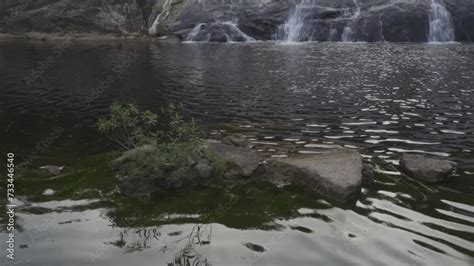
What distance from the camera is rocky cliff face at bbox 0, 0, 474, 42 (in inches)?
2352

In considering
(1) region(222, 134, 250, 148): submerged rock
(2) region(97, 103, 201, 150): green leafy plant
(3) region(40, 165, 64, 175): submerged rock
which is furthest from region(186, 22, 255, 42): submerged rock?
(3) region(40, 165, 64, 175): submerged rock

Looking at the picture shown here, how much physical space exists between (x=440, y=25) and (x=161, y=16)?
3773 centimetres

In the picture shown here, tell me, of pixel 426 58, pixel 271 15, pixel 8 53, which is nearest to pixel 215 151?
pixel 426 58

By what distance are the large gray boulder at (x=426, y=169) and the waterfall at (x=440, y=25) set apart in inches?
1950

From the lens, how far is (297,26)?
207 ft

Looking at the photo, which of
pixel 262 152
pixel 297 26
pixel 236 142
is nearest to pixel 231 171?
pixel 262 152

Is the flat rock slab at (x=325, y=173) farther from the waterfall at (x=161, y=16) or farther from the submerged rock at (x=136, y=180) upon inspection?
the waterfall at (x=161, y=16)

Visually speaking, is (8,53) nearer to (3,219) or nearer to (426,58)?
(426,58)

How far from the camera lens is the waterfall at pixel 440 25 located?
5844cm

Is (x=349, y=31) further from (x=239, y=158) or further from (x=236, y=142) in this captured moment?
(x=239, y=158)

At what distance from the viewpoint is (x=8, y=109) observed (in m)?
24.3

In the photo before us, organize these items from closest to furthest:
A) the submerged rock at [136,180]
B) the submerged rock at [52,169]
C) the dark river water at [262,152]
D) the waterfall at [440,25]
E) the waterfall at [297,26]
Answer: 1. the dark river water at [262,152]
2. the submerged rock at [136,180]
3. the submerged rock at [52,169]
4. the waterfall at [440,25]
5. the waterfall at [297,26]

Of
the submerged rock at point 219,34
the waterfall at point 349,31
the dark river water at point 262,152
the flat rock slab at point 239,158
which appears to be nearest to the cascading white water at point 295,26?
the submerged rock at point 219,34

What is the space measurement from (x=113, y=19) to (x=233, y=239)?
68.8 m
